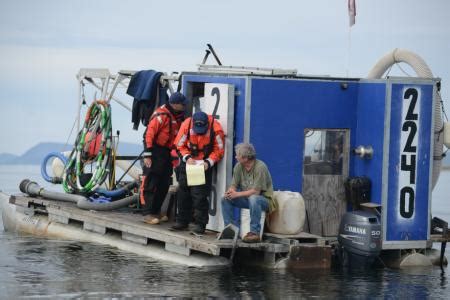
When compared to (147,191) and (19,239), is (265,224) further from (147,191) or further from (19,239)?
(19,239)

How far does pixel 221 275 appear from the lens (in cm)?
1417

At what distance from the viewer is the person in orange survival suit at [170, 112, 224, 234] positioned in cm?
1483

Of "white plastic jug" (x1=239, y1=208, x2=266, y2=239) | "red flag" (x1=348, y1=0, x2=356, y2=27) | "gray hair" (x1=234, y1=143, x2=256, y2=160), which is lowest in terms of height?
"white plastic jug" (x1=239, y1=208, x2=266, y2=239)

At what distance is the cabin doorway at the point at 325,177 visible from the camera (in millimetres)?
15391

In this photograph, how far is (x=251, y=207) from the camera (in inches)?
562

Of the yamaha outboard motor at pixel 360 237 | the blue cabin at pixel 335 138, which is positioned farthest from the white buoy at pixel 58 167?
the yamaha outboard motor at pixel 360 237

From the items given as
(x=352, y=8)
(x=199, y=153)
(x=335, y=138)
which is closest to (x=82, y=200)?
(x=199, y=153)

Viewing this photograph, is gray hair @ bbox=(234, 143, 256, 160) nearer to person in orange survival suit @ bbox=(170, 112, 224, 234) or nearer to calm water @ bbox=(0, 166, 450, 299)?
person in orange survival suit @ bbox=(170, 112, 224, 234)

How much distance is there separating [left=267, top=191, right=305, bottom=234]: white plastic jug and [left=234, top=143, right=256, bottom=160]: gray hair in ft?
2.25

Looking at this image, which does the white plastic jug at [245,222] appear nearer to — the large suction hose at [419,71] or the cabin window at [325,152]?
the cabin window at [325,152]

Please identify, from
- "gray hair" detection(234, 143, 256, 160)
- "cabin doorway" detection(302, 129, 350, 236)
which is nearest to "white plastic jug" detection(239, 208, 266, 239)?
"gray hair" detection(234, 143, 256, 160)

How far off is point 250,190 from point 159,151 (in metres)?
1.93

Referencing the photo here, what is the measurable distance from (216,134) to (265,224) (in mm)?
1275

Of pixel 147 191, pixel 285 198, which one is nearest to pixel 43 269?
pixel 147 191
